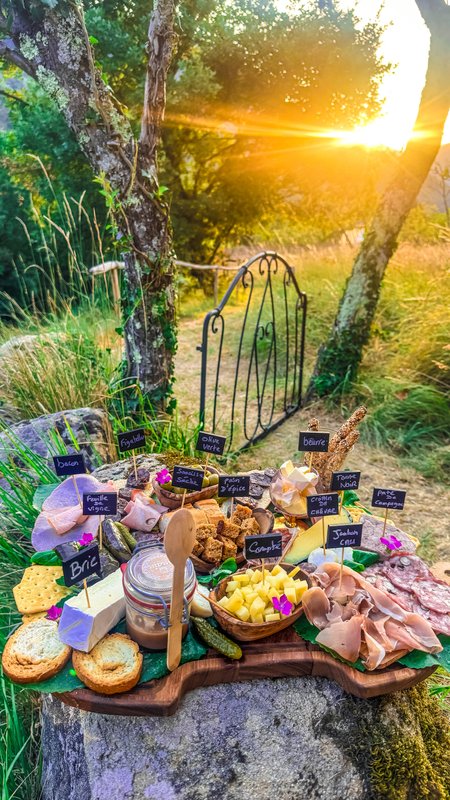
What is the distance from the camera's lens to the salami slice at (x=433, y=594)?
162cm

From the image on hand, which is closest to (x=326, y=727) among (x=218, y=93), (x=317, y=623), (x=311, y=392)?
(x=317, y=623)

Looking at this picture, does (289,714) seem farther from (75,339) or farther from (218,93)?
(218,93)

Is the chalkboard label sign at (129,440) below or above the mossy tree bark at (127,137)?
below

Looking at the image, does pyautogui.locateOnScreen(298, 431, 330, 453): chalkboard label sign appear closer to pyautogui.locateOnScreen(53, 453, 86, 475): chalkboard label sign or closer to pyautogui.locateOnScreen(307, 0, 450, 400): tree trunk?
pyautogui.locateOnScreen(53, 453, 86, 475): chalkboard label sign

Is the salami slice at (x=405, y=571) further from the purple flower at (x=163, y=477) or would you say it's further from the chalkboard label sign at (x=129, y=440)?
the chalkboard label sign at (x=129, y=440)

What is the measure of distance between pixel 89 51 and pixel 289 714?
9.52 feet

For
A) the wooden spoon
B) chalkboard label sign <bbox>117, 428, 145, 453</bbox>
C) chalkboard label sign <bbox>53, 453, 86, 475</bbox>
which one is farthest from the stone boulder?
chalkboard label sign <bbox>117, 428, 145, 453</bbox>

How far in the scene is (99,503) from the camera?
1654 millimetres

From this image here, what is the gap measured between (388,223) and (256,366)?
6.26 ft

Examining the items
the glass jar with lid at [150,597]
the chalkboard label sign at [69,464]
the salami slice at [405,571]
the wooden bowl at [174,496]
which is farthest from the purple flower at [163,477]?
the salami slice at [405,571]

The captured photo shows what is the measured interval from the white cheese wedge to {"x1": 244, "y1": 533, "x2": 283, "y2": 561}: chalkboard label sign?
0.37 metres

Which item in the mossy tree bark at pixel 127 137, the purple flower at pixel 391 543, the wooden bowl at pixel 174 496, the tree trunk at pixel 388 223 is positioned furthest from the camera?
the tree trunk at pixel 388 223

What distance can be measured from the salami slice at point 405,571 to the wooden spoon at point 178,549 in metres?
0.73

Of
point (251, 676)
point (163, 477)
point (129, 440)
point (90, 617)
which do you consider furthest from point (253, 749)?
point (129, 440)
